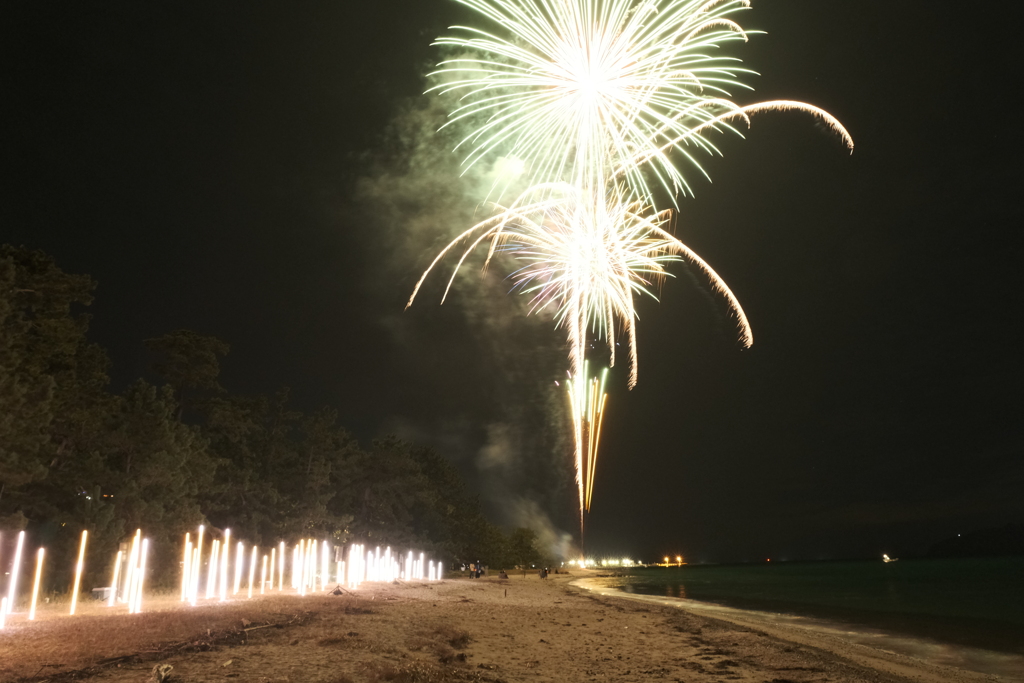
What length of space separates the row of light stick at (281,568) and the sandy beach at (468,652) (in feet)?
19.7

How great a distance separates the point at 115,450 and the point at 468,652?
18.2 meters

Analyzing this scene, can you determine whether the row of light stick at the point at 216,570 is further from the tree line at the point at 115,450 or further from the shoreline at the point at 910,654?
the shoreline at the point at 910,654

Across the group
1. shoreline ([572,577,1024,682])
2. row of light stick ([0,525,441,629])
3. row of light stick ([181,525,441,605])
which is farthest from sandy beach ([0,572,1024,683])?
row of light stick ([181,525,441,605])

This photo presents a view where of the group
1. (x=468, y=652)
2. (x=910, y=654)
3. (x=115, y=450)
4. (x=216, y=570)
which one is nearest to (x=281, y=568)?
(x=216, y=570)

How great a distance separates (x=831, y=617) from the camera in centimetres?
3428

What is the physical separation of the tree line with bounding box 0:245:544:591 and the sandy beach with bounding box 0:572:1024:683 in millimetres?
7402

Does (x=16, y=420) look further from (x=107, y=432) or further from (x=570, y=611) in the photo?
(x=570, y=611)

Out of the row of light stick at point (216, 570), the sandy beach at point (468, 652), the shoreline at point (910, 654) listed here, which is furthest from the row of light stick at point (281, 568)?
the shoreline at point (910, 654)

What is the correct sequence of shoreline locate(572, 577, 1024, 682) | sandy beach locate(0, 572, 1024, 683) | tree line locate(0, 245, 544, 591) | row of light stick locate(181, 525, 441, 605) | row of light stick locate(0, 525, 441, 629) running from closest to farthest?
1. sandy beach locate(0, 572, 1024, 683)
2. shoreline locate(572, 577, 1024, 682)
3. row of light stick locate(0, 525, 441, 629)
4. tree line locate(0, 245, 544, 591)
5. row of light stick locate(181, 525, 441, 605)

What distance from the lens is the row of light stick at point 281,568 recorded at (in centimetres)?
2436

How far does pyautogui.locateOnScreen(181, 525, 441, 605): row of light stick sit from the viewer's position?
959 inches

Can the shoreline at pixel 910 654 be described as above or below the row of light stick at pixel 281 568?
below

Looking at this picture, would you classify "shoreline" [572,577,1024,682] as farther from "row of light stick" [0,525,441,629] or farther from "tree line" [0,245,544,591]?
"tree line" [0,245,544,591]

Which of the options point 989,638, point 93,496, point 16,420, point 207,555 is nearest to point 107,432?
point 93,496
